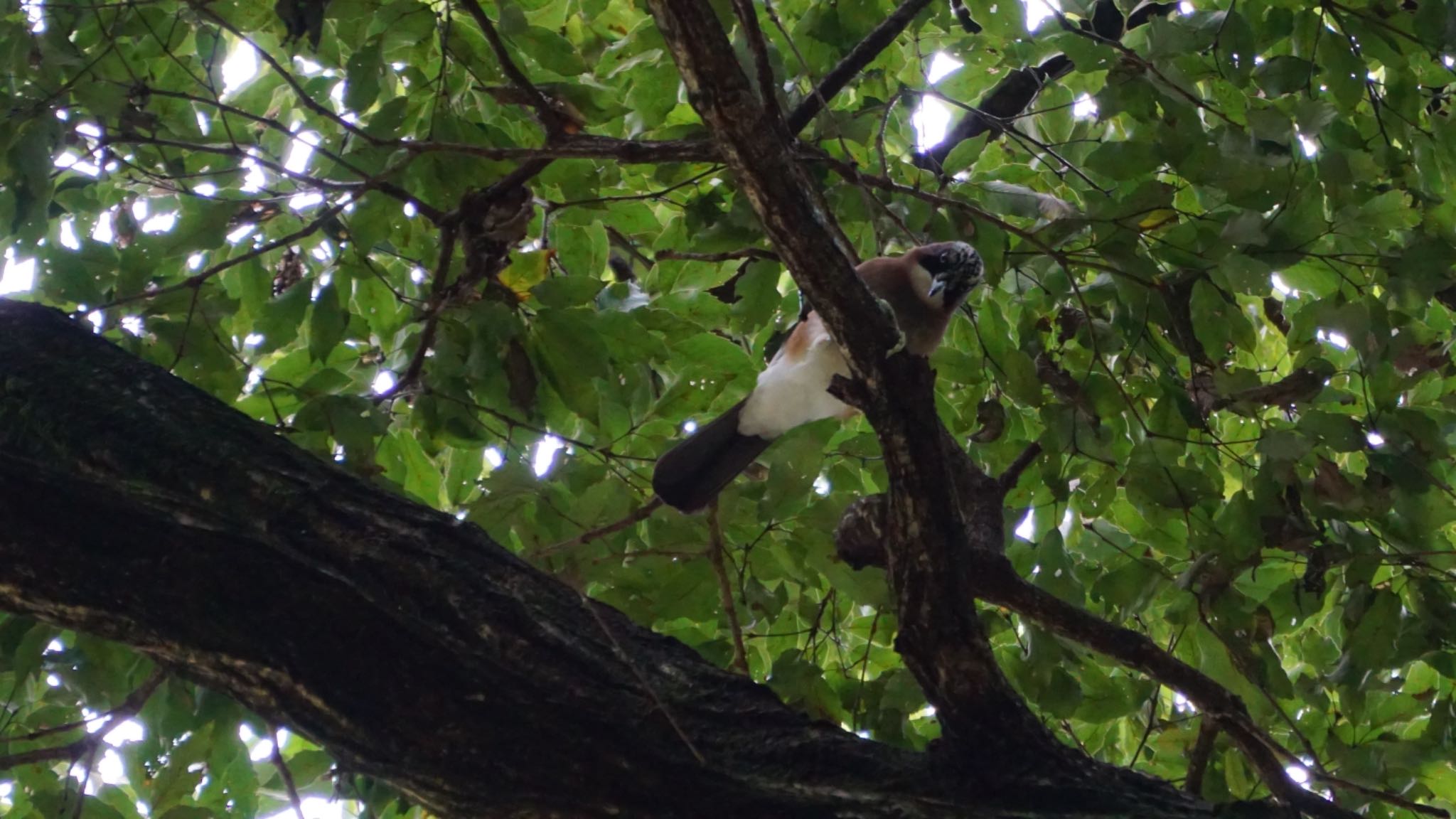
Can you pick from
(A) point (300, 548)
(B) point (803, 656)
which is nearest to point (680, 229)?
(B) point (803, 656)

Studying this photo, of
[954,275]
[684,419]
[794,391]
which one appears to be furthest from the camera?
[954,275]

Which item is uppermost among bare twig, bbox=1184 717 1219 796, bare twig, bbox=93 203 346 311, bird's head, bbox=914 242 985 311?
bird's head, bbox=914 242 985 311

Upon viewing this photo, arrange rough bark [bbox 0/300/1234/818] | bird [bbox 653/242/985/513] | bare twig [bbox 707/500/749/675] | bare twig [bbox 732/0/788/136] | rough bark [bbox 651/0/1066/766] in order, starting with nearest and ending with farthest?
rough bark [bbox 0/300/1234/818]
rough bark [bbox 651/0/1066/766]
bare twig [bbox 732/0/788/136]
bare twig [bbox 707/500/749/675]
bird [bbox 653/242/985/513]

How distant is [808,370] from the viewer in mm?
3760

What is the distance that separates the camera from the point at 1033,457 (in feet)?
9.73

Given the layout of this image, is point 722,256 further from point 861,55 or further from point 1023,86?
point 1023,86

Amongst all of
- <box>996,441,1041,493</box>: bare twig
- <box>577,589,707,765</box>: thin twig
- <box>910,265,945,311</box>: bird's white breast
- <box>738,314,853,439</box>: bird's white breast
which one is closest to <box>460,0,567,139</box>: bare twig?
<box>577,589,707,765</box>: thin twig

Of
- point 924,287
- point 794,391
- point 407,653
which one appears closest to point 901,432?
point 407,653

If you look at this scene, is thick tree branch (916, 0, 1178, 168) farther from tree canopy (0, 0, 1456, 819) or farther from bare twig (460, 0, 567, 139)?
bare twig (460, 0, 567, 139)

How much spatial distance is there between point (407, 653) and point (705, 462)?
1459mm

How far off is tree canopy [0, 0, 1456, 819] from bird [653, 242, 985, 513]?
27 cm

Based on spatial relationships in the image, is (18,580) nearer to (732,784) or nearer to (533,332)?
(533,332)

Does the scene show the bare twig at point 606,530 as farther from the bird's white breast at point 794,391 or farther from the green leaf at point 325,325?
the bird's white breast at point 794,391

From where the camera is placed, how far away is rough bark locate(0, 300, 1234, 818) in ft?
5.88
